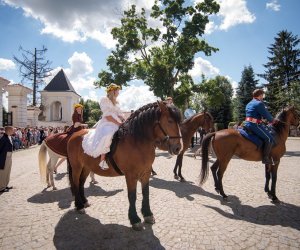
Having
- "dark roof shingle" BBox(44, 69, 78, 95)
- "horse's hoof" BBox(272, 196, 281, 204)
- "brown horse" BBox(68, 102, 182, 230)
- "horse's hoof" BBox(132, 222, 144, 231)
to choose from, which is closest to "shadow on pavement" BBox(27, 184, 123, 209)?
"brown horse" BBox(68, 102, 182, 230)

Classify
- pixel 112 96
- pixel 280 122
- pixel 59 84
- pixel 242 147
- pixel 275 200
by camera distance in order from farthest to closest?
pixel 59 84 < pixel 280 122 < pixel 242 147 < pixel 275 200 < pixel 112 96

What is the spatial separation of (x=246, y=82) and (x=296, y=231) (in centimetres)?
4888

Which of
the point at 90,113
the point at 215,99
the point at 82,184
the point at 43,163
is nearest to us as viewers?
the point at 82,184

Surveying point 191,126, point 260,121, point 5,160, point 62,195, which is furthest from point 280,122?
point 5,160

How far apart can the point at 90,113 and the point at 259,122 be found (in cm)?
7479

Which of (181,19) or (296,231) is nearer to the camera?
(296,231)

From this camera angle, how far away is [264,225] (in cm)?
480

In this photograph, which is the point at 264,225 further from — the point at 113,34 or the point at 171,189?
the point at 113,34

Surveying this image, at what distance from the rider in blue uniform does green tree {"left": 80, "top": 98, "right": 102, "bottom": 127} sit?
165 feet

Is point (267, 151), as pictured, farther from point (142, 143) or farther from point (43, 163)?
point (43, 163)

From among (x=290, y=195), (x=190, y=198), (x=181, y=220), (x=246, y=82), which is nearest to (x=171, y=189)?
(x=190, y=198)

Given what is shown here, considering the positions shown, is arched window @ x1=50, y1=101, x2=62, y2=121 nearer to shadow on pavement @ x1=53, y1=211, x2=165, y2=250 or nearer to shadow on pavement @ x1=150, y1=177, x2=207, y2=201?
shadow on pavement @ x1=150, y1=177, x2=207, y2=201

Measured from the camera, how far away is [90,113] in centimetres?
7831

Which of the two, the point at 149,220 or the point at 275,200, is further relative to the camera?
the point at 275,200
